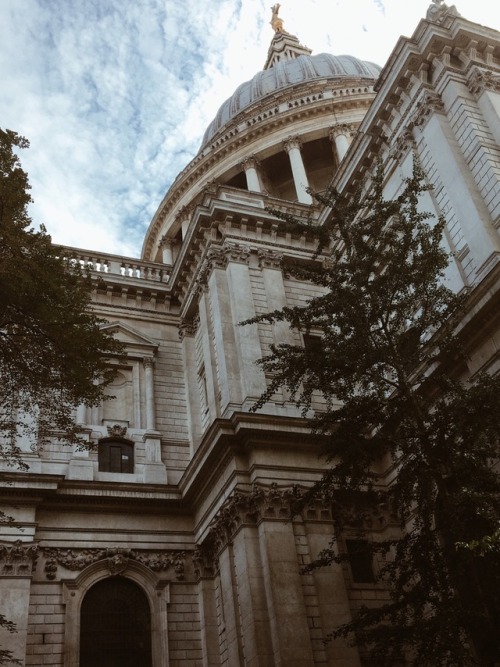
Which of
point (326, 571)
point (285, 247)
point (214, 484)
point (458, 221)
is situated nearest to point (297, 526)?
point (326, 571)

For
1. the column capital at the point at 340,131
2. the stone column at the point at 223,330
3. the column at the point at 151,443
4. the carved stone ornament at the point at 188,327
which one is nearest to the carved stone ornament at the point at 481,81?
the stone column at the point at 223,330

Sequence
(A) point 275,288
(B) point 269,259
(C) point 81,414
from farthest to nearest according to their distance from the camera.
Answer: (B) point 269,259 < (A) point 275,288 < (C) point 81,414

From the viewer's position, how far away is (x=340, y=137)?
129 ft

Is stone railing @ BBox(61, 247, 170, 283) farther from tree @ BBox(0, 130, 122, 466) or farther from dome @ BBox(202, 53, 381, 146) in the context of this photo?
dome @ BBox(202, 53, 381, 146)

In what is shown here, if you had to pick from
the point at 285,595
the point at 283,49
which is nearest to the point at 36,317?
the point at 285,595

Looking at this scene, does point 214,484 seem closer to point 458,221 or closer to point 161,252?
point 458,221

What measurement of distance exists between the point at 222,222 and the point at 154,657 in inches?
523

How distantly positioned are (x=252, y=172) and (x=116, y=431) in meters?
21.7

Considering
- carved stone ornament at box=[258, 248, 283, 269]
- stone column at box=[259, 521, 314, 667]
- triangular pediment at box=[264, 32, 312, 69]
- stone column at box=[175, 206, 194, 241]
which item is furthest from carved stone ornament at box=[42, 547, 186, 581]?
triangular pediment at box=[264, 32, 312, 69]

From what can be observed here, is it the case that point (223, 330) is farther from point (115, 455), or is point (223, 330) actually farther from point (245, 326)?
point (115, 455)

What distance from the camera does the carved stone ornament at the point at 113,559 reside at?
19297mm

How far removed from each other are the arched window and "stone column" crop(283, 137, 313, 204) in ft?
59.6

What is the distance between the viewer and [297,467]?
61.0ft

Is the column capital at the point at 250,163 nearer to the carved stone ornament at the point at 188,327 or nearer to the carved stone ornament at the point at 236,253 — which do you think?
the carved stone ornament at the point at 188,327
